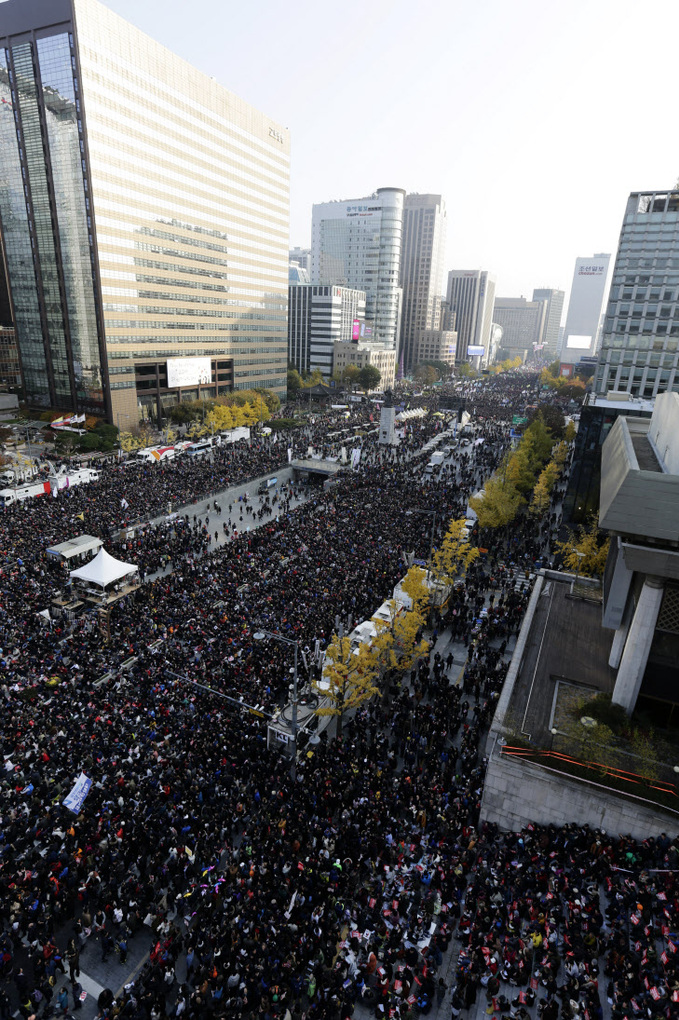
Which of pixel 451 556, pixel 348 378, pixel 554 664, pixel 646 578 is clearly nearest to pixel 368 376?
pixel 348 378

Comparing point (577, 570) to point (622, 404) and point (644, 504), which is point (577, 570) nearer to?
point (644, 504)

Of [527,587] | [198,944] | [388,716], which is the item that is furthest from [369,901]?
[527,587]

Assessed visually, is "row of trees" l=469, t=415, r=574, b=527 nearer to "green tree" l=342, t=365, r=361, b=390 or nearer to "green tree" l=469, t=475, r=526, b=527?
"green tree" l=469, t=475, r=526, b=527

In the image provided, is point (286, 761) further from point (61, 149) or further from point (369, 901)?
point (61, 149)

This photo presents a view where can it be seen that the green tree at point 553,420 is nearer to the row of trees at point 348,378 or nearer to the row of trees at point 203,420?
the row of trees at point 203,420

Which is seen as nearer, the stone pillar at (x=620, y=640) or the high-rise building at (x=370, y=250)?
the stone pillar at (x=620, y=640)

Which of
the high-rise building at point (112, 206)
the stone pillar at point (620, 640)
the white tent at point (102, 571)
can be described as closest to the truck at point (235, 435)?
the high-rise building at point (112, 206)

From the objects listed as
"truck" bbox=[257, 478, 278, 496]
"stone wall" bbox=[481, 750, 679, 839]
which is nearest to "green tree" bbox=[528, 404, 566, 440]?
"truck" bbox=[257, 478, 278, 496]
